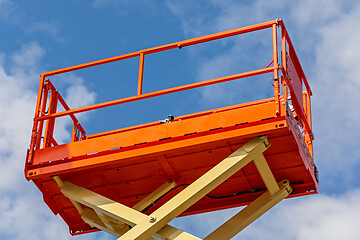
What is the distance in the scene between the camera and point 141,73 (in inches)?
475

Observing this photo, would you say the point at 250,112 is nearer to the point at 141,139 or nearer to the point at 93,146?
the point at 141,139

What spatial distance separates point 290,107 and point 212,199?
1924 mm

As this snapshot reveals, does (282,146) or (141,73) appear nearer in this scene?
(282,146)

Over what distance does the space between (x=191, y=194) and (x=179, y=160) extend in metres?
1.02

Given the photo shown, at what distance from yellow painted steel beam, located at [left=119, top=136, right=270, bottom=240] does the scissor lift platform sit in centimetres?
2

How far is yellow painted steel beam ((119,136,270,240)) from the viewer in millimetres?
10391

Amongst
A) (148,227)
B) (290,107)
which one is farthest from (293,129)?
(148,227)

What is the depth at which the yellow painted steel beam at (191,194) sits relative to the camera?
1039cm

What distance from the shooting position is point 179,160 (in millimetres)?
11297

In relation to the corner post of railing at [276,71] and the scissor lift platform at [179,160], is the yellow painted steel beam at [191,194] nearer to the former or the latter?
the scissor lift platform at [179,160]

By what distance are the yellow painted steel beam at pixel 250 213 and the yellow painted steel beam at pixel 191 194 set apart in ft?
2.67

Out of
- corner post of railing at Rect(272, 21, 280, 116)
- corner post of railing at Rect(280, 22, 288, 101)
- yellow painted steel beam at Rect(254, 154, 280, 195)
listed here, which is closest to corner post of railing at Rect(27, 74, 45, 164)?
yellow painted steel beam at Rect(254, 154, 280, 195)

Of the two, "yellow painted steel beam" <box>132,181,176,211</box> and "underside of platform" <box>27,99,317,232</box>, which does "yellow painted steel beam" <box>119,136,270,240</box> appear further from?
"yellow painted steel beam" <box>132,181,176,211</box>

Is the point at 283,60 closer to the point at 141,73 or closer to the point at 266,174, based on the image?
the point at 266,174
